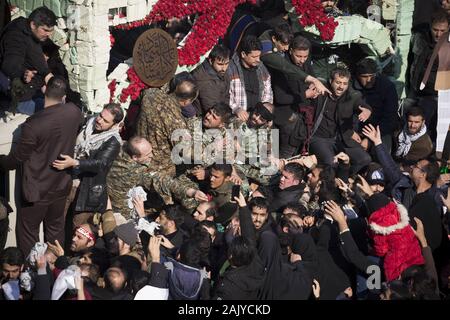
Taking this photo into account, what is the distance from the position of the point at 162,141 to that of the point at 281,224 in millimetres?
1867

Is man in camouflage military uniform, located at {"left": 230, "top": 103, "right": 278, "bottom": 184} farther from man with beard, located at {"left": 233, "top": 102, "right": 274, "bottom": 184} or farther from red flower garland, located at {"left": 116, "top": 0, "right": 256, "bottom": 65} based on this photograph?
red flower garland, located at {"left": 116, "top": 0, "right": 256, "bottom": 65}

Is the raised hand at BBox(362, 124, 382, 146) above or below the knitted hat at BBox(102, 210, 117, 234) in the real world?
above

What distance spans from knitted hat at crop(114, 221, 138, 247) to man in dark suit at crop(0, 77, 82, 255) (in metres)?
0.94

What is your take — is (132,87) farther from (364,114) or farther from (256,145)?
(364,114)

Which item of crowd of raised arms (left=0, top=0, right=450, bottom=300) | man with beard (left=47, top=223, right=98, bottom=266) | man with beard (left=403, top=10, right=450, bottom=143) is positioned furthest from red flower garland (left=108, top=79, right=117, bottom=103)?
man with beard (left=403, top=10, right=450, bottom=143)

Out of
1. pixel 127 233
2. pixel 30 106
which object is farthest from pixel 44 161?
pixel 127 233

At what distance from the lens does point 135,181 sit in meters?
14.9

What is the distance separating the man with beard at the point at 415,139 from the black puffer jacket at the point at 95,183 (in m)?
3.61

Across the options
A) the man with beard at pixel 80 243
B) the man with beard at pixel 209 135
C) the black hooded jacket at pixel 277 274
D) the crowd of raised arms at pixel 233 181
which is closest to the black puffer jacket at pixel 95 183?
the crowd of raised arms at pixel 233 181

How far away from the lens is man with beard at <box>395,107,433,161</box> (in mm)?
16375

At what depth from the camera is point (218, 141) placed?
15492mm

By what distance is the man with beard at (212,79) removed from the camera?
1599 cm

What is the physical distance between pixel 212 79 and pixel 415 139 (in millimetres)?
2411

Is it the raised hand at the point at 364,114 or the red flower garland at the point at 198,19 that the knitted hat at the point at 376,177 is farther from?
the red flower garland at the point at 198,19
